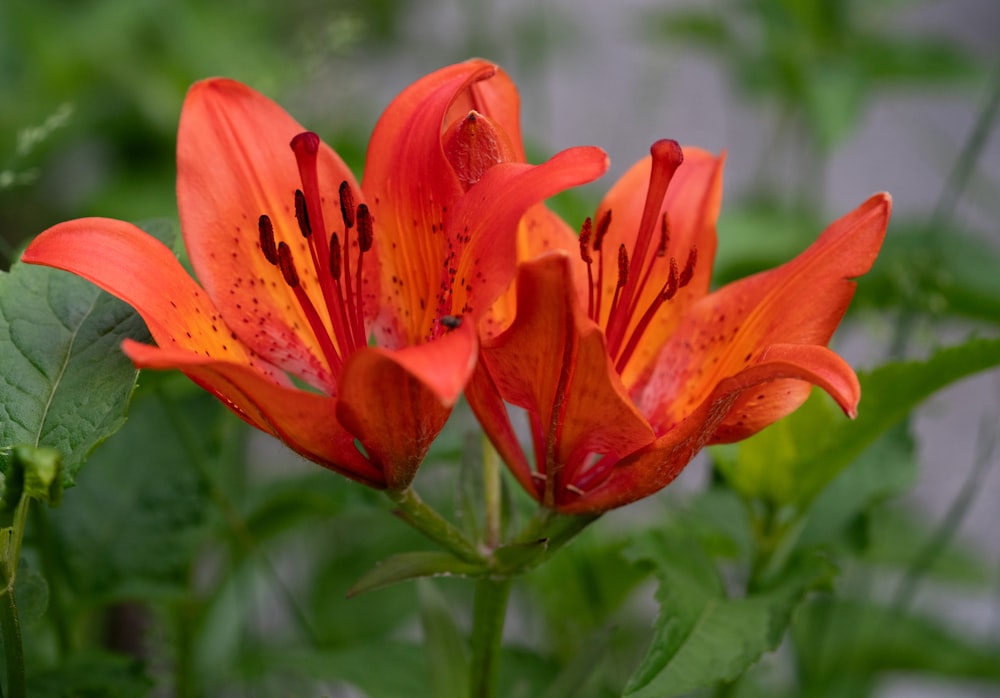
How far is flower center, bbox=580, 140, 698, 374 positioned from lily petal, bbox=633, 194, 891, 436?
2 centimetres

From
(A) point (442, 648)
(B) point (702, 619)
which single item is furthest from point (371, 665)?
(B) point (702, 619)

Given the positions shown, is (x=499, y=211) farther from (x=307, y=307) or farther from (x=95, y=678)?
(x=95, y=678)

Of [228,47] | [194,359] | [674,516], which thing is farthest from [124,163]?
[194,359]

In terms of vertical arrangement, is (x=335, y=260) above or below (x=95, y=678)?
above

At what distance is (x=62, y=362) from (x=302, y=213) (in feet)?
0.34

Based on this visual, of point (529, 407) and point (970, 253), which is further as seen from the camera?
point (970, 253)

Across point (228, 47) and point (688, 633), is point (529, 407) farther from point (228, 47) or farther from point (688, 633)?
point (228, 47)

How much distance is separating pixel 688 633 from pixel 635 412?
0.32 ft

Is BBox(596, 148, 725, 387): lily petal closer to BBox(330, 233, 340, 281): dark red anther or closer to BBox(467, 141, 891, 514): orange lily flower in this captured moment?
BBox(467, 141, 891, 514): orange lily flower

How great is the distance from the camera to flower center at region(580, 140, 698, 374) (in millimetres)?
410

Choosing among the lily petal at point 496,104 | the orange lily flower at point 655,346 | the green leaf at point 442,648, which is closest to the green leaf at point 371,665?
the green leaf at point 442,648

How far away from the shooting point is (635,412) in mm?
361

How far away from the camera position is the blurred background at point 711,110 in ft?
2.50

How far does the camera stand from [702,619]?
42 cm
